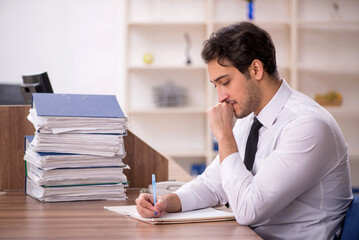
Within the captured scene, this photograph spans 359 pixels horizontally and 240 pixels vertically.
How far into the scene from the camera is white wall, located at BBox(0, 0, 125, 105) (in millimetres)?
4859

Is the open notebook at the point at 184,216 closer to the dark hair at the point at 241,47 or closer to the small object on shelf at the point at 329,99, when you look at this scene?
the dark hair at the point at 241,47

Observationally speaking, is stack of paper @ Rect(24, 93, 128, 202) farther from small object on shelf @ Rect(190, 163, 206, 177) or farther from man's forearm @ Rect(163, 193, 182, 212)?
small object on shelf @ Rect(190, 163, 206, 177)

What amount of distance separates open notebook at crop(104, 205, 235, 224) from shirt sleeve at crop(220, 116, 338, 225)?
0.06 m

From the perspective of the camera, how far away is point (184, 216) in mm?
1407

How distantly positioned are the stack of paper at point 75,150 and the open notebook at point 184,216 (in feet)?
0.53

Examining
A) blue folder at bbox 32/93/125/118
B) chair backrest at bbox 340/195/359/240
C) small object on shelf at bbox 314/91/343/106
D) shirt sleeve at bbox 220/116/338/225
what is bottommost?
small object on shelf at bbox 314/91/343/106

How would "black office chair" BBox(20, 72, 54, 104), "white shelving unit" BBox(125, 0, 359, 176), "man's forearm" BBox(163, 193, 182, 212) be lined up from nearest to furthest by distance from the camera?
"man's forearm" BBox(163, 193, 182, 212) < "black office chair" BBox(20, 72, 54, 104) < "white shelving unit" BBox(125, 0, 359, 176)

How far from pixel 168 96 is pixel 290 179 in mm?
3537

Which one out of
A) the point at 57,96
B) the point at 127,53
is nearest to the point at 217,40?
the point at 57,96

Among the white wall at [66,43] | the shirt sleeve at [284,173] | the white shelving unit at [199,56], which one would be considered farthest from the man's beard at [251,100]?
the white wall at [66,43]

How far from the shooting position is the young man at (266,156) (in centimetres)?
135

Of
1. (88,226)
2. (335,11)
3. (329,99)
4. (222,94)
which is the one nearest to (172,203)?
(88,226)

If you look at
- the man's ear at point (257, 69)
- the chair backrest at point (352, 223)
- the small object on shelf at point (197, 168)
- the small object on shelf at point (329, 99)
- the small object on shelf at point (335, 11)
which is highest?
the small object on shelf at point (335, 11)

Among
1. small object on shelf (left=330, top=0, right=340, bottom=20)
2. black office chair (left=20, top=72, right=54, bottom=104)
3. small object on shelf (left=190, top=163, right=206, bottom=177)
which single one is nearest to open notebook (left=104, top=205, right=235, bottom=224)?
black office chair (left=20, top=72, right=54, bottom=104)
